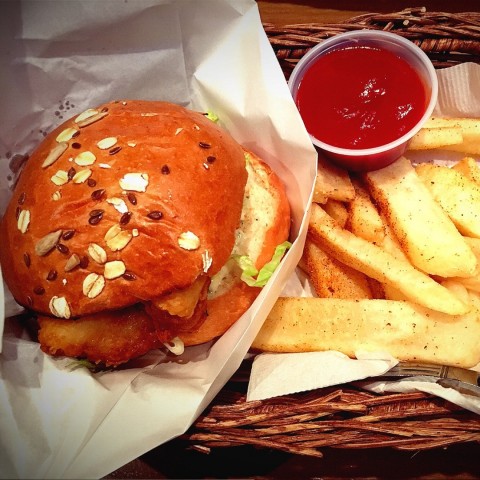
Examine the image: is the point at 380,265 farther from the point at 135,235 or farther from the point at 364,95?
the point at 135,235

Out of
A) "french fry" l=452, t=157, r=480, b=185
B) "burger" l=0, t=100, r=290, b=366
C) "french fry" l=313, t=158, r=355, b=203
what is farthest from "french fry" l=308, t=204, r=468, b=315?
"french fry" l=452, t=157, r=480, b=185

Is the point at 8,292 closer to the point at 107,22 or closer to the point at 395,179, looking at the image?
the point at 107,22

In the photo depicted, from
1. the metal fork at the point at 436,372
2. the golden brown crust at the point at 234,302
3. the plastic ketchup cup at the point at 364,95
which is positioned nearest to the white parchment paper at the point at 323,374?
the metal fork at the point at 436,372

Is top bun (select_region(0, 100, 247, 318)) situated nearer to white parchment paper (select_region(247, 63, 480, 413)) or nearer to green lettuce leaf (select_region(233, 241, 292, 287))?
green lettuce leaf (select_region(233, 241, 292, 287))

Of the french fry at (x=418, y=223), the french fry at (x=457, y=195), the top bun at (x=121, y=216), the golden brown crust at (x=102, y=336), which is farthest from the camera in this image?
the french fry at (x=457, y=195)

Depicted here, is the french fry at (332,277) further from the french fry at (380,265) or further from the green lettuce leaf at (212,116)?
the green lettuce leaf at (212,116)

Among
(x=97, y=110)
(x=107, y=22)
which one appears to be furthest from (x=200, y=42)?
(x=97, y=110)
